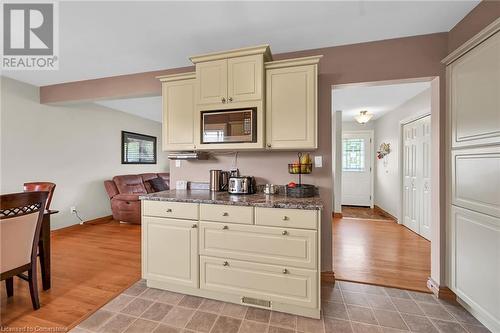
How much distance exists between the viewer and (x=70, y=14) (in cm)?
180

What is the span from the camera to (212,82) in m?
2.18

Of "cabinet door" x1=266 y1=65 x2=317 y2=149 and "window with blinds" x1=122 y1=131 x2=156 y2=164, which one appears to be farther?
"window with blinds" x1=122 y1=131 x2=156 y2=164

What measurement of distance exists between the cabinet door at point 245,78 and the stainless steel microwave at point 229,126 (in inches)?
5.4

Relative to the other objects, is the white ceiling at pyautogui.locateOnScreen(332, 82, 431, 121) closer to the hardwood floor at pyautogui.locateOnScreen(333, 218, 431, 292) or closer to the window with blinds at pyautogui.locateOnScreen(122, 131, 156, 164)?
the hardwood floor at pyautogui.locateOnScreen(333, 218, 431, 292)

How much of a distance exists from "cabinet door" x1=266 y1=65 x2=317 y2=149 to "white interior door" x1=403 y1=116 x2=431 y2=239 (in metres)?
2.76

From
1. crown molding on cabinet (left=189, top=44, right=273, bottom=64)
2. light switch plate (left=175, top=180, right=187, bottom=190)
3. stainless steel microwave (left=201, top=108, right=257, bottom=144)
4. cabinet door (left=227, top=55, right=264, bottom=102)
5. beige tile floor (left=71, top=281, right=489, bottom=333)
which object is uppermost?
crown molding on cabinet (left=189, top=44, right=273, bottom=64)

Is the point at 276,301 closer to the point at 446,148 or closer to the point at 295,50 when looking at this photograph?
the point at 446,148

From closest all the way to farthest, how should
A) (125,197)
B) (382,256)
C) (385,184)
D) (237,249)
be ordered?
(237,249) < (382,256) < (125,197) < (385,184)

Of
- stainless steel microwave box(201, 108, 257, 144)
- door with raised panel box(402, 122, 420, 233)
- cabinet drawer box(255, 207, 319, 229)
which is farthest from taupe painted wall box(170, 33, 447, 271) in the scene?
door with raised panel box(402, 122, 420, 233)

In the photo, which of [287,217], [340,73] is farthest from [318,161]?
[340,73]

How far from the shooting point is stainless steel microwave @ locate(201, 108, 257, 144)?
2086 millimetres

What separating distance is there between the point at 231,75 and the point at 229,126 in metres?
0.48

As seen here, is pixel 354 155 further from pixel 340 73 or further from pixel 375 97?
pixel 340 73

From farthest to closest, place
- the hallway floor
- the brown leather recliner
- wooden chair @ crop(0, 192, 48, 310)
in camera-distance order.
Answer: the hallway floor
the brown leather recliner
wooden chair @ crop(0, 192, 48, 310)
